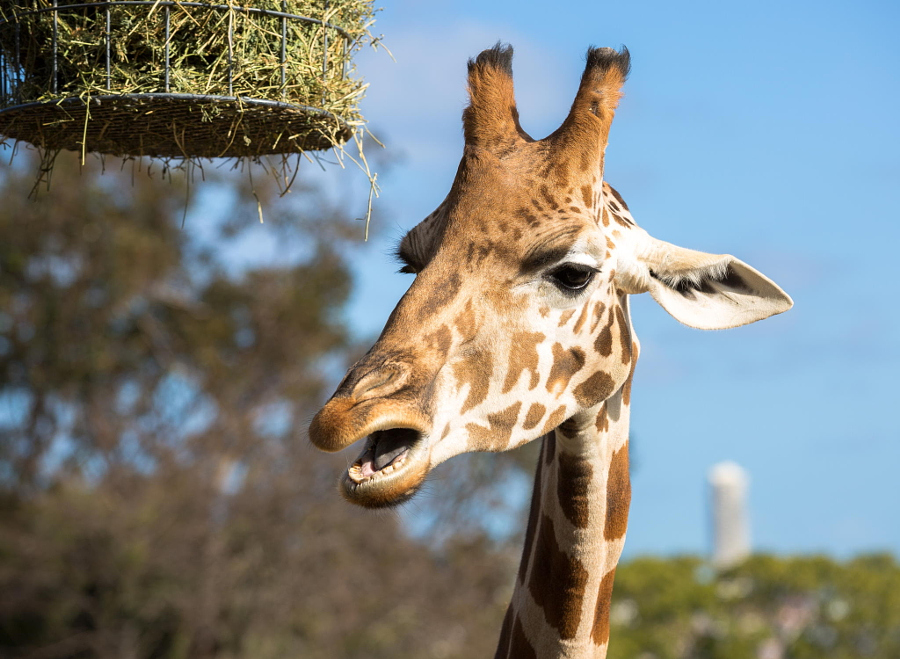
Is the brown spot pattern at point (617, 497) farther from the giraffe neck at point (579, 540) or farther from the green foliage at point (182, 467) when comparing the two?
the green foliage at point (182, 467)

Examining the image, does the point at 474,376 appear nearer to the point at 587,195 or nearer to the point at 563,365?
the point at 563,365

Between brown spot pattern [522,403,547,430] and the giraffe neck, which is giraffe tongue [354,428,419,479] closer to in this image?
brown spot pattern [522,403,547,430]

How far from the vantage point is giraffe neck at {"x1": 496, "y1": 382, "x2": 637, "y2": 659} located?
3.34 meters

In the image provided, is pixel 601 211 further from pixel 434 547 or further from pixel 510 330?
pixel 434 547

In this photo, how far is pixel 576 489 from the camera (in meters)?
3.37

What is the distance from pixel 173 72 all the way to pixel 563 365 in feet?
5.09

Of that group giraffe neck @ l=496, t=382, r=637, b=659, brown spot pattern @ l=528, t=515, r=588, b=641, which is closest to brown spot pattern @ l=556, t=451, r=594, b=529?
giraffe neck @ l=496, t=382, r=637, b=659

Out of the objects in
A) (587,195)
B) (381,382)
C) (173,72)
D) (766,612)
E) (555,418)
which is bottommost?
(381,382)

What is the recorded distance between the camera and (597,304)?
3.25 metres

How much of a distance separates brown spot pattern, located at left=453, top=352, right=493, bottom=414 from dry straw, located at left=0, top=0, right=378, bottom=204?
1101mm

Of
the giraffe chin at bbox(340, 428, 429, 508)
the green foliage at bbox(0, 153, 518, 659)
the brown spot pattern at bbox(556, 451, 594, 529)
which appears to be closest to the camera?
the giraffe chin at bbox(340, 428, 429, 508)

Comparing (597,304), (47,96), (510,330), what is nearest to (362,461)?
(510,330)

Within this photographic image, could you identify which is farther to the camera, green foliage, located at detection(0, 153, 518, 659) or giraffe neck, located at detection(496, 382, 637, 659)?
green foliage, located at detection(0, 153, 518, 659)

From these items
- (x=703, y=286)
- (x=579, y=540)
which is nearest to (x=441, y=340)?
(x=579, y=540)
